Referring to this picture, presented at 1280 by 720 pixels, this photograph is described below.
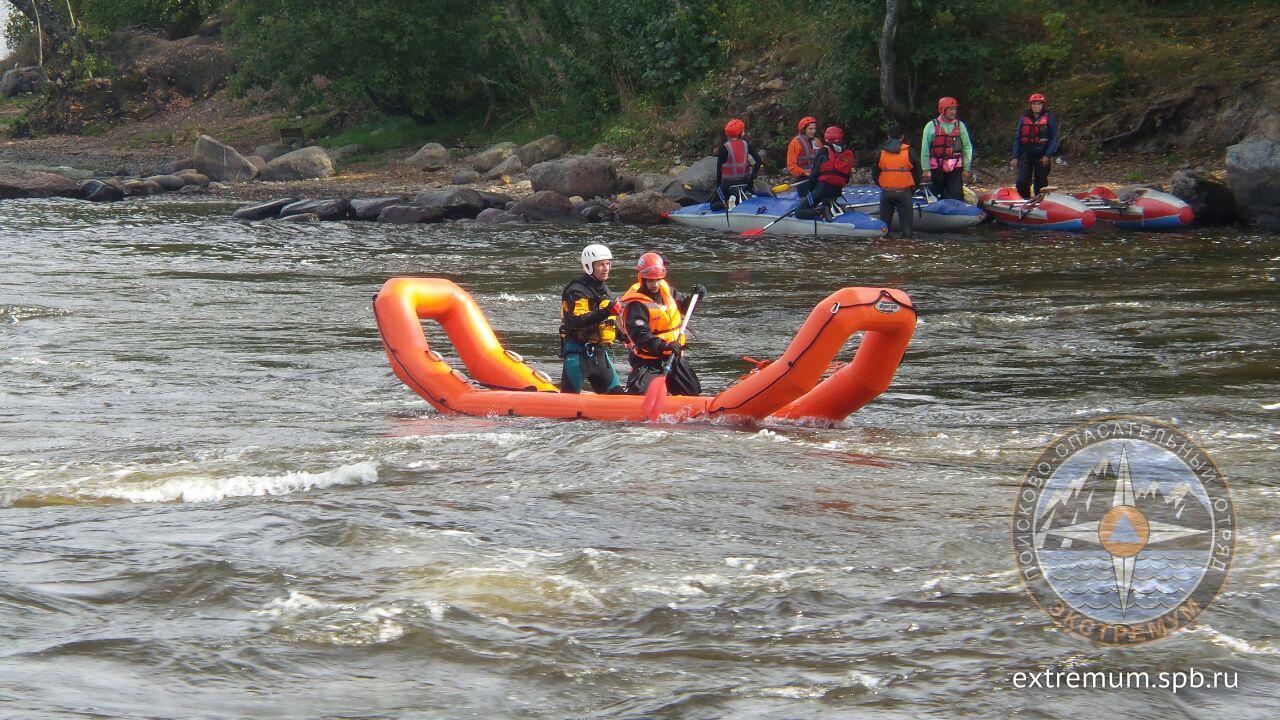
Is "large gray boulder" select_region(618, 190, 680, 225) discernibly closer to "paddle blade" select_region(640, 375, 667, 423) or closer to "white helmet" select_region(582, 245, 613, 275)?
"white helmet" select_region(582, 245, 613, 275)

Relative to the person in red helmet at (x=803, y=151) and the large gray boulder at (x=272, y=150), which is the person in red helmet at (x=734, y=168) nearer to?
the person in red helmet at (x=803, y=151)

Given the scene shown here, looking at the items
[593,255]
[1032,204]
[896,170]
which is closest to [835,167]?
[896,170]

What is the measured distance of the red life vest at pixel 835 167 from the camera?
627 inches

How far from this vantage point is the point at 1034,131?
1592 cm

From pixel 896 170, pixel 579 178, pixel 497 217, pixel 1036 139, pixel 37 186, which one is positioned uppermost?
pixel 1036 139

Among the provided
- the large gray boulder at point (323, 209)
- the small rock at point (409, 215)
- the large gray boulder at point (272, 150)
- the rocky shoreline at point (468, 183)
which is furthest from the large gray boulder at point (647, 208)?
the large gray boulder at point (272, 150)

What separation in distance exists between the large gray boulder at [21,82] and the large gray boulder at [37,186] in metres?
20.1

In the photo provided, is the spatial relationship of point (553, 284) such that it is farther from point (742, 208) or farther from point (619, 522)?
point (619, 522)

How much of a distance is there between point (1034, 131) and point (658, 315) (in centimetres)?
1020

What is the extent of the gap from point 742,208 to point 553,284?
178 inches

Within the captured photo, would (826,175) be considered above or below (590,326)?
above

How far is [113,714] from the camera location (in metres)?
3.72
